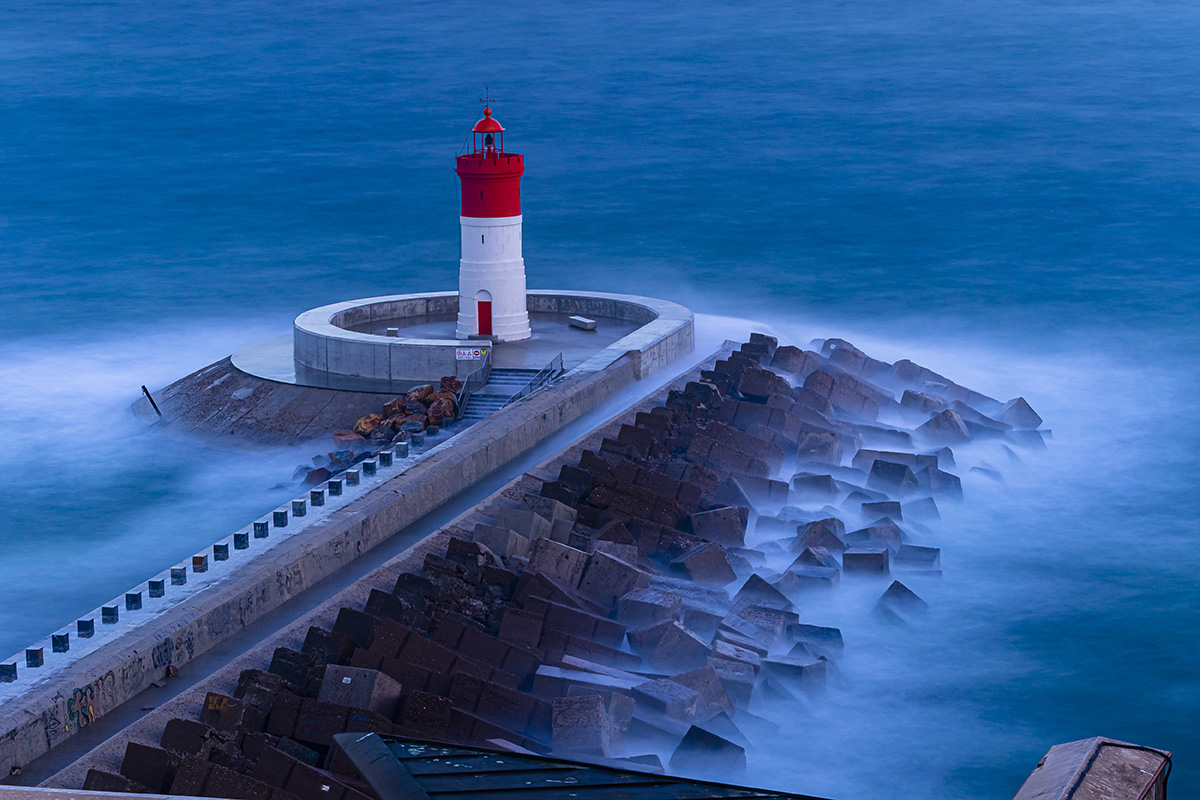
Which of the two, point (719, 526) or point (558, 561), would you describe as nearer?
point (558, 561)

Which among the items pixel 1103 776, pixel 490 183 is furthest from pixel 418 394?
pixel 1103 776

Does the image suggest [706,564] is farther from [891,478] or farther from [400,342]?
[400,342]

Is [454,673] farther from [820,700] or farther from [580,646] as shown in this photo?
[820,700]

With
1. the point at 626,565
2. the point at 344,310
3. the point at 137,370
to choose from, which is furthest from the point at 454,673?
the point at 137,370

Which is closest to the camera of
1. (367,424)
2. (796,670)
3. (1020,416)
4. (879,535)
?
(796,670)

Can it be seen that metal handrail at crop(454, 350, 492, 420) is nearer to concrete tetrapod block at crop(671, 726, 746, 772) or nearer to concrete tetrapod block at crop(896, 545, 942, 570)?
concrete tetrapod block at crop(896, 545, 942, 570)

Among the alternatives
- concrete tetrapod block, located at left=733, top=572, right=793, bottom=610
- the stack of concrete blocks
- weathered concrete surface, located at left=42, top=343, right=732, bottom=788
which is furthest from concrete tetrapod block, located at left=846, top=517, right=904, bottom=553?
weathered concrete surface, located at left=42, top=343, right=732, bottom=788
